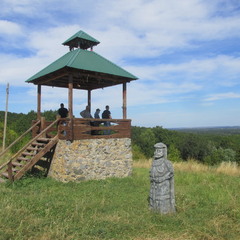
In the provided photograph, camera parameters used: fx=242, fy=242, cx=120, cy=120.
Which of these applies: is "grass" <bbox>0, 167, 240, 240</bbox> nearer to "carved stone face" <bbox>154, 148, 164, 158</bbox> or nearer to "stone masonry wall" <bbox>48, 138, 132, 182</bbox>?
"stone masonry wall" <bbox>48, 138, 132, 182</bbox>

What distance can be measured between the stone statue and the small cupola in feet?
22.6

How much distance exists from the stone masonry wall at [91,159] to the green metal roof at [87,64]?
2.80 m

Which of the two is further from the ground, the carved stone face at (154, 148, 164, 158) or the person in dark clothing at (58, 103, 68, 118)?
the person in dark clothing at (58, 103, 68, 118)

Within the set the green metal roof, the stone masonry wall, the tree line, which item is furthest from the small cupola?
the tree line

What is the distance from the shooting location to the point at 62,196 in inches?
280

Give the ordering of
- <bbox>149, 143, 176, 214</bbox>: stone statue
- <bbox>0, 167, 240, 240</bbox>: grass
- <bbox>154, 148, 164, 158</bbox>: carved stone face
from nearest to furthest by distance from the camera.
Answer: <bbox>0, 167, 240, 240</bbox>: grass < <bbox>149, 143, 176, 214</bbox>: stone statue < <bbox>154, 148, 164, 158</bbox>: carved stone face

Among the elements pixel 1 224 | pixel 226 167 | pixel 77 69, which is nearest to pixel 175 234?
pixel 1 224

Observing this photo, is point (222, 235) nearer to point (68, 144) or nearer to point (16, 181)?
point (68, 144)

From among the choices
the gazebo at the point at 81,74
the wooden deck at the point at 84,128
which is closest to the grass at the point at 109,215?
the wooden deck at the point at 84,128

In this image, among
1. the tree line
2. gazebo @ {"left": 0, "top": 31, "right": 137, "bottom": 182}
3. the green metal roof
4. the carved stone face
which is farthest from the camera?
the tree line

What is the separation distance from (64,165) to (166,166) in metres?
4.45

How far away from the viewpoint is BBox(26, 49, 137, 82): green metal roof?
9375 millimetres

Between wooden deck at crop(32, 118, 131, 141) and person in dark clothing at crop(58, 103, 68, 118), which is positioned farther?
person in dark clothing at crop(58, 103, 68, 118)

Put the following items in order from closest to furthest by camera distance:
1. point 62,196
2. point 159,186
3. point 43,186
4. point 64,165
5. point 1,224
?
point 1,224 → point 159,186 → point 62,196 → point 43,186 → point 64,165
